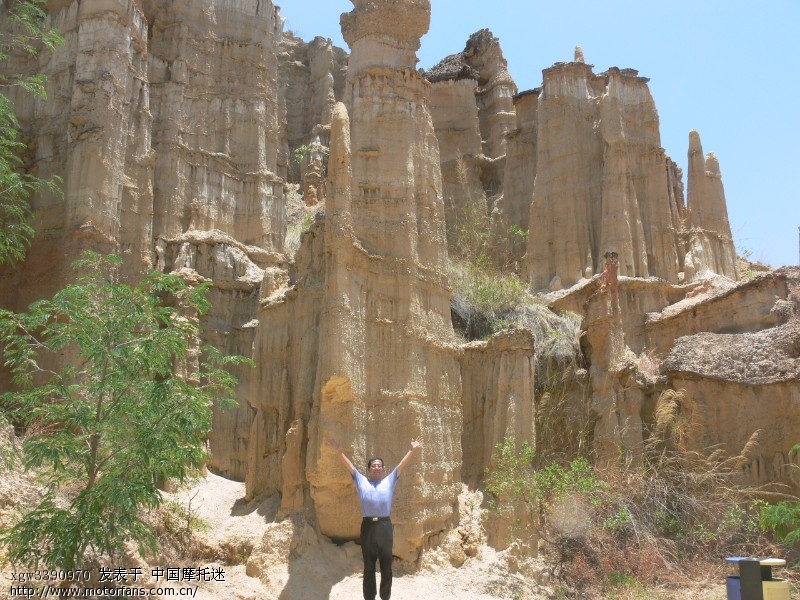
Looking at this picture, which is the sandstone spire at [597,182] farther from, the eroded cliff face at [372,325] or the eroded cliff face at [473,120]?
the eroded cliff face at [372,325]

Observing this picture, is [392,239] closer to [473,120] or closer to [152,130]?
[152,130]

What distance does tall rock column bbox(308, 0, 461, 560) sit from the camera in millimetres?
16484

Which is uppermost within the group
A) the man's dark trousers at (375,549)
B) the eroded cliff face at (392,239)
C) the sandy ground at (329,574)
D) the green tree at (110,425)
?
the eroded cliff face at (392,239)

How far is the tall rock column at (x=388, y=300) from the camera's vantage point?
16484 millimetres

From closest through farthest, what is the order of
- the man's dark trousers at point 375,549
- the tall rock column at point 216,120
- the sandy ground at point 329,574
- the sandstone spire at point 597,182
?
the man's dark trousers at point 375,549
the sandy ground at point 329,574
the sandstone spire at point 597,182
the tall rock column at point 216,120

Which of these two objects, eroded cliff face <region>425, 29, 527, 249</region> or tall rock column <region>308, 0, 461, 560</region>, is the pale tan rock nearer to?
tall rock column <region>308, 0, 461, 560</region>

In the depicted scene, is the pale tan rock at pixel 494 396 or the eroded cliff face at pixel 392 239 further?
the pale tan rock at pixel 494 396

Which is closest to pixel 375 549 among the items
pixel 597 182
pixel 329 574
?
pixel 329 574

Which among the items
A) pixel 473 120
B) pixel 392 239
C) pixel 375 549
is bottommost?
pixel 375 549

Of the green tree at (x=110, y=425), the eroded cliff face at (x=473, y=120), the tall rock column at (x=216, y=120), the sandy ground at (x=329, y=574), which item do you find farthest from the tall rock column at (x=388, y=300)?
the eroded cliff face at (x=473, y=120)

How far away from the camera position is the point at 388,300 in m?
18.2

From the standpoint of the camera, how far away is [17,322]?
13.0 m

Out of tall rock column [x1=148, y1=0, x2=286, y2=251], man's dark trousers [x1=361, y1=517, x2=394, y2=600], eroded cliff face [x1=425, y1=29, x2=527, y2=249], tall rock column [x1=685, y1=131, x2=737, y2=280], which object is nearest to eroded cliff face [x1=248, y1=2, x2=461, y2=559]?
man's dark trousers [x1=361, y1=517, x2=394, y2=600]

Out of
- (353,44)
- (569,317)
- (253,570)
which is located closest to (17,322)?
(253,570)
